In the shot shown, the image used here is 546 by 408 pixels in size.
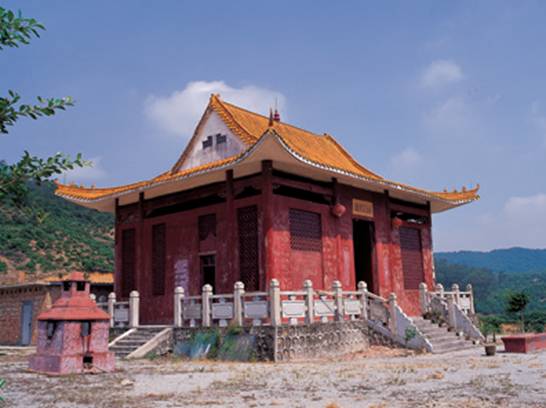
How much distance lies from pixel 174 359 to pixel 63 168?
10.7m

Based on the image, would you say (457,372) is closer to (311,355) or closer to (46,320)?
(311,355)

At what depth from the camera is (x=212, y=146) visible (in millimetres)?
16219

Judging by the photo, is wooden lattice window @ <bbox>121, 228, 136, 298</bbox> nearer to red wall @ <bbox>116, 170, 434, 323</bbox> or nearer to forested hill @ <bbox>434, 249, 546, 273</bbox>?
red wall @ <bbox>116, 170, 434, 323</bbox>

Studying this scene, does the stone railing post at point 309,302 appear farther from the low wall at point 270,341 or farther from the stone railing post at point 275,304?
the stone railing post at point 275,304

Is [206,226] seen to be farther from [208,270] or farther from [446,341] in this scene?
[446,341]

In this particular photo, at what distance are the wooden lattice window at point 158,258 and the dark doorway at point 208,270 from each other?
1.54 meters

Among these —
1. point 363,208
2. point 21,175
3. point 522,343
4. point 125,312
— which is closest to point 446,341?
point 522,343

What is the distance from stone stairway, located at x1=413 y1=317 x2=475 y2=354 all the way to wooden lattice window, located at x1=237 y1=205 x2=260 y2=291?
444 cm

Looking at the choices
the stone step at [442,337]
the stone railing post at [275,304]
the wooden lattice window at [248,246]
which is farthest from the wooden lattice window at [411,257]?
the stone railing post at [275,304]

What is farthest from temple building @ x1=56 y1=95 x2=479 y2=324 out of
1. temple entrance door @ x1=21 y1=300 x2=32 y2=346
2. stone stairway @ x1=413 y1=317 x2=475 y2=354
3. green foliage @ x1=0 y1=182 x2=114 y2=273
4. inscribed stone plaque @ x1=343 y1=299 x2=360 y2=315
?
green foliage @ x1=0 y1=182 x2=114 y2=273

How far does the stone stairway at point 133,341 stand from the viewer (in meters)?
13.7

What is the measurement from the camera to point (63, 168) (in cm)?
307

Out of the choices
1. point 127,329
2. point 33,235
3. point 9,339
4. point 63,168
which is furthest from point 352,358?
point 33,235

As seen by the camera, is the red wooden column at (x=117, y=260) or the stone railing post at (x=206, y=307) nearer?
the stone railing post at (x=206, y=307)
